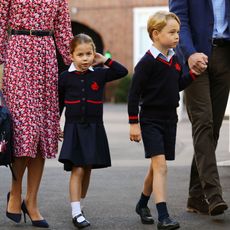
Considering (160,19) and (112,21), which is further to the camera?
(112,21)

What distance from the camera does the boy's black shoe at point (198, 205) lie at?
5.80 meters

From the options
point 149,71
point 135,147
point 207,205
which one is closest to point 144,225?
point 207,205

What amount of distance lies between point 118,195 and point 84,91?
1.74 metres

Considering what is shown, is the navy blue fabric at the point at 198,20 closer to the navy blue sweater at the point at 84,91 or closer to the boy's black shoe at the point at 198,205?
the navy blue sweater at the point at 84,91

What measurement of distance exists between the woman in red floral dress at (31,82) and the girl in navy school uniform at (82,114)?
0.12 meters

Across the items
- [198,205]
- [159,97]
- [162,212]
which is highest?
[159,97]

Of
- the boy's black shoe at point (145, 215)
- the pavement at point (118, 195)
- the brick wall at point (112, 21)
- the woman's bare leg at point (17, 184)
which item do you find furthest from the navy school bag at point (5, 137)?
the brick wall at point (112, 21)

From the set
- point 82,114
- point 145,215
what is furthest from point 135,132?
point 145,215

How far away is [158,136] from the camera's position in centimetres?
529

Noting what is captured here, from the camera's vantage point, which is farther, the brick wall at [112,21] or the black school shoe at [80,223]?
the brick wall at [112,21]

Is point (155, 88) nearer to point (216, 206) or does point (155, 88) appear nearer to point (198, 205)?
point (216, 206)

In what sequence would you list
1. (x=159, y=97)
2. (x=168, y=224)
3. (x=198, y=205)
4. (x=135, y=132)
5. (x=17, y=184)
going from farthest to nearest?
(x=198, y=205) → (x=17, y=184) → (x=159, y=97) → (x=135, y=132) → (x=168, y=224)

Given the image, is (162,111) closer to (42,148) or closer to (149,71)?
(149,71)

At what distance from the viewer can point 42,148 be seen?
5.40 meters
